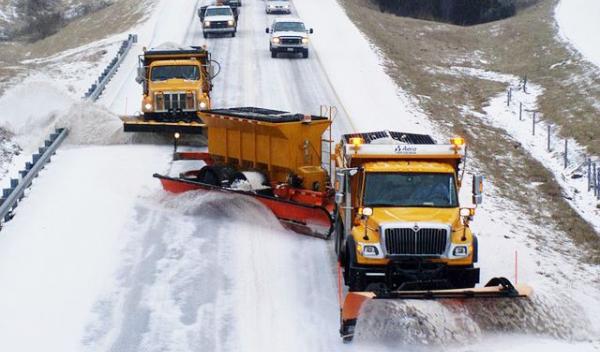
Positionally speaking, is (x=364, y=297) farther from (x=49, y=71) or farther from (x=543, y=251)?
(x=49, y=71)

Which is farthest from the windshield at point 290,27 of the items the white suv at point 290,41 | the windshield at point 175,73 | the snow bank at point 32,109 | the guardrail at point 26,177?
the guardrail at point 26,177

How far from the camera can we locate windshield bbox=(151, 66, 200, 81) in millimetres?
26844

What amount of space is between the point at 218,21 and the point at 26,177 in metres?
27.7

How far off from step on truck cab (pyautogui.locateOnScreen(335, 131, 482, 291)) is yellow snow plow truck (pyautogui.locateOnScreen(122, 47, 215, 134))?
11715 mm

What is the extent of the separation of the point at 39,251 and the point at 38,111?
15033 mm

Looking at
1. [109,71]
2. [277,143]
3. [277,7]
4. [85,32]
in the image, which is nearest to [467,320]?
[277,143]

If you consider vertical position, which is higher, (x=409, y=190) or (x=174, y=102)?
(x=409, y=190)

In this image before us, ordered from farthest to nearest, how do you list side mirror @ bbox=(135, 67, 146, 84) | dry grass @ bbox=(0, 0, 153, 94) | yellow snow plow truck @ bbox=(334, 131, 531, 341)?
dry grass @ bbox=(0, 0, 153, 94), side mirror @ bbox=(135, 67, 146, 84), yellow snow plow truck @ bbox=(334, 131, 531, 341)

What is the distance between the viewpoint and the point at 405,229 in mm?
13461

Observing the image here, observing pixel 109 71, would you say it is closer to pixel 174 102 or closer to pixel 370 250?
pixel 174 102

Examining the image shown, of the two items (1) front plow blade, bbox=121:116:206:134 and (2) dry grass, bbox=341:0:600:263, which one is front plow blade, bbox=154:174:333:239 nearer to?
(2) dry grass, bbox=341:0:600:263

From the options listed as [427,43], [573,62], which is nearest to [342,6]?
[427,43]

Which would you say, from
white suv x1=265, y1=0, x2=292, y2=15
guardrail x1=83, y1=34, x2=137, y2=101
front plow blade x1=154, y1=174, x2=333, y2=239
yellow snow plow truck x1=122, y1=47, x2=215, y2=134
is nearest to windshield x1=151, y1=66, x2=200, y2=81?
yellow snow plow truck x1=122, y1=47, x2=215, y2=134

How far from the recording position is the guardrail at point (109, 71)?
33.9 metres
